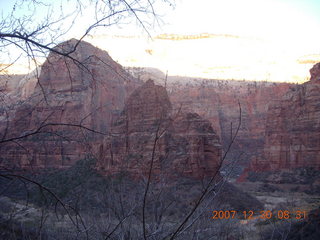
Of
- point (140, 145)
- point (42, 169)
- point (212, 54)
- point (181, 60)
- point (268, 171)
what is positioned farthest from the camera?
point (212, 54)

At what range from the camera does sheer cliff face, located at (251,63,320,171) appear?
33.1 meters

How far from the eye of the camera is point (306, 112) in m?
34.0

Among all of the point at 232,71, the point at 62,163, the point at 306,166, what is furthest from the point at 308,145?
the point at 232,71

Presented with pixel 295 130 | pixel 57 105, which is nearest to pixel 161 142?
pixel 57 105

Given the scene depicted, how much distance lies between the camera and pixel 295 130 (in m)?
34.7

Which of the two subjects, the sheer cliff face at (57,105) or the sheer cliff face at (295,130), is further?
the sheer cliff face at (295,130)

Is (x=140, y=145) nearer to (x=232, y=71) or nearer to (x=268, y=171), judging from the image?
(x=268, y=171)

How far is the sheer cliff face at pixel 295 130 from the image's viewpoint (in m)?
33.1

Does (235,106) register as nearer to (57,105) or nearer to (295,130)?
(295,130)

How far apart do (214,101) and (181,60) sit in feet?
165

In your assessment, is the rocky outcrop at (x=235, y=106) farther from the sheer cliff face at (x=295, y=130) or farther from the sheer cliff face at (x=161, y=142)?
the sheer cliff face at (x=161, y=142)

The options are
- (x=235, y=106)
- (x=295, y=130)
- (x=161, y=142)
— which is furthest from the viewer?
(x=235, y=106)

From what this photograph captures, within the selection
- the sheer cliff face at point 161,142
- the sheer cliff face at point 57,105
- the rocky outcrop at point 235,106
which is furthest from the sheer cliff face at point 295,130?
the sheer cliff face at point 57,105

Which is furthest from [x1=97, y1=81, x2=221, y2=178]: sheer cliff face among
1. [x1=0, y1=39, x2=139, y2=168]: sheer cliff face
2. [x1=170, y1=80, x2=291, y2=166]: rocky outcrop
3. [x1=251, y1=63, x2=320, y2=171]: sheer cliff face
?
[x1=170, y1=80, x2=291, y2=166]: rocky outcrop
